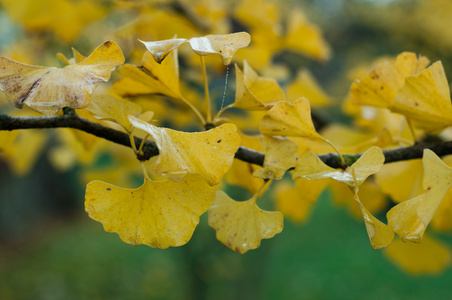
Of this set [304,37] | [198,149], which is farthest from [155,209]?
[304,37]

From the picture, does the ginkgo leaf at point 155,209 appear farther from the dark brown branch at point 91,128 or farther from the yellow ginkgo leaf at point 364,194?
the yellow ginkgo leaf at point 364,194

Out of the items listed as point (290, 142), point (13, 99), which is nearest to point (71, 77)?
point (13, 99)

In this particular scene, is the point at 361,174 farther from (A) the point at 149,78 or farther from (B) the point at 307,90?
(B) the point at 307,90

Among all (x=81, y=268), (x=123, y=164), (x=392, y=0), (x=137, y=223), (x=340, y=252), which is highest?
(x=137, y=223)

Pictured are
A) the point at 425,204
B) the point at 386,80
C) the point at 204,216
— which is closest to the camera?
the point at 425,204

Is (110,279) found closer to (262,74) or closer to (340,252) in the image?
(340,252)

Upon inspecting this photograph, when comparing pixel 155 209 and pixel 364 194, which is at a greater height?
pixel 155 209
